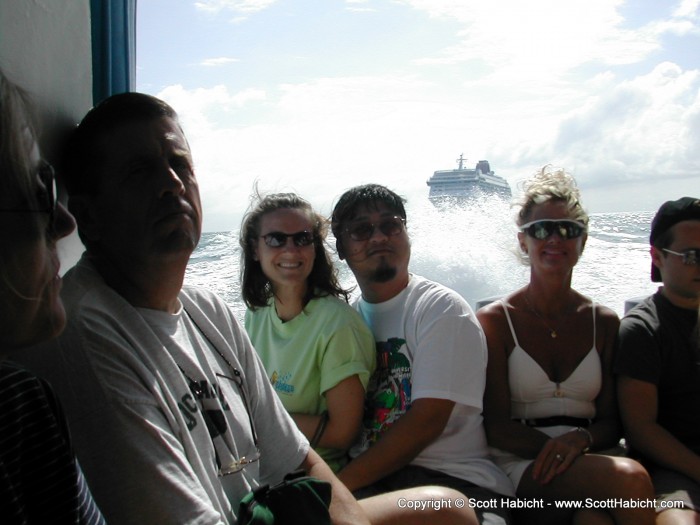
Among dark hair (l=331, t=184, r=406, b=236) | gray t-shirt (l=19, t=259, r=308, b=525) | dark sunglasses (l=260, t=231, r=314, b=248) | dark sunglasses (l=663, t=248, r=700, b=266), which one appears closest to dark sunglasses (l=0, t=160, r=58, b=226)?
gray t-shirt (l=19, t=259, r=308, b=525)

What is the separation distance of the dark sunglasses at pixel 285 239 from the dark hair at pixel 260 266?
0.07m

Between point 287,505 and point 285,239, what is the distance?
1.12 metres

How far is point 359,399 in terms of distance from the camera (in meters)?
1.86

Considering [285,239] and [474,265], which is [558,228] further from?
[474,265]

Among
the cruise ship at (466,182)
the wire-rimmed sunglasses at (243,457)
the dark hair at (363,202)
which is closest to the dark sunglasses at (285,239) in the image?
the dark hair at (363,202)

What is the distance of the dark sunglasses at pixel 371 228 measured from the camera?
211 cm

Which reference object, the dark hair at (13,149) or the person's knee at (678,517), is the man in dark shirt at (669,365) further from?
the dark hair at (13,149)

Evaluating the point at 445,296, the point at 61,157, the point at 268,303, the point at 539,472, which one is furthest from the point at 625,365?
the point at 61,157

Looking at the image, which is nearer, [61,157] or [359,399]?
[61,157]

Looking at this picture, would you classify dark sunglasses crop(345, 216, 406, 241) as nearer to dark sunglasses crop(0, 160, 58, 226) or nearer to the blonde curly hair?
the blonde curly hair

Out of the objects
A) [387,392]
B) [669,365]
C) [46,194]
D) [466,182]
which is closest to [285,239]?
[387,392]

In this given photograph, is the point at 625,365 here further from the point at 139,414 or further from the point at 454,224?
the point at 454,224

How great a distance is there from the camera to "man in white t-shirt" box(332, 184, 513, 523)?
180cm

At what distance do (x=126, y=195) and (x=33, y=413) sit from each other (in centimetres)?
54
